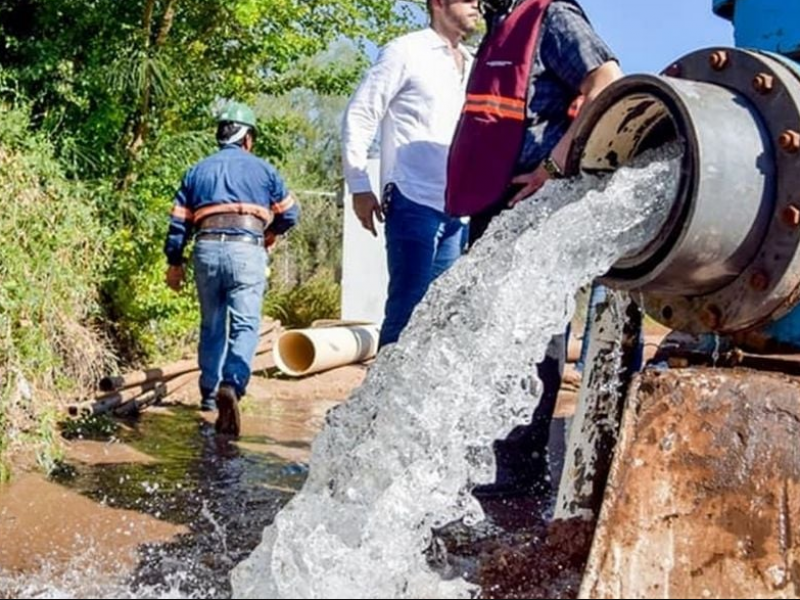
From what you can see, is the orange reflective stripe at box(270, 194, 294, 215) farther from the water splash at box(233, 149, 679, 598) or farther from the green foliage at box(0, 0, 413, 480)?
the water splash at box(233, 149, 679, 598)

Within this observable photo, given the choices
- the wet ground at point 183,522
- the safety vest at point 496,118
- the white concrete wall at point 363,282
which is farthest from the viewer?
the white concrete wall at point 363,282

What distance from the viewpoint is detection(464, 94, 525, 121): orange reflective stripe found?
3480 mm

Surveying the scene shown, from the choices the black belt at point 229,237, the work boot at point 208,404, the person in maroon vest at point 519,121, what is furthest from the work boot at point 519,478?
the work boot at point 208,404

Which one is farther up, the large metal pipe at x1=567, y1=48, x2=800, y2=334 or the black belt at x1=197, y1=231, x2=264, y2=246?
the large metal pipe at x1=567, y1=48, x2=800, y2=334

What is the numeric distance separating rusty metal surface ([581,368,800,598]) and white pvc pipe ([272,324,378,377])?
5.69m

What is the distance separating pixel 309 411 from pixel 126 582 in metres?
4.09

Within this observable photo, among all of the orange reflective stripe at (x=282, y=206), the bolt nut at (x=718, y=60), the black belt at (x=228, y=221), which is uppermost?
the bolt nut at (x=718, y=60)

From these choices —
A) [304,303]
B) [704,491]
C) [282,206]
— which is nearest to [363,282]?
[304,303]

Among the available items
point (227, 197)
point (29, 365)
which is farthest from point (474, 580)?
point (227, 197)

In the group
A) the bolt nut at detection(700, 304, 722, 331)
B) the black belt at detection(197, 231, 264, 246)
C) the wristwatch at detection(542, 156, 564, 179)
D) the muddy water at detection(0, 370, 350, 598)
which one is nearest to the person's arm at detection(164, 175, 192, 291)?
the black belt at detection(197, 231, 264, 246)

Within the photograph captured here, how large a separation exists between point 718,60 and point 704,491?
2.87 ft

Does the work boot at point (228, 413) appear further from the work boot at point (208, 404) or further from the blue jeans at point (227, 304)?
the work boot at point (208, 404)

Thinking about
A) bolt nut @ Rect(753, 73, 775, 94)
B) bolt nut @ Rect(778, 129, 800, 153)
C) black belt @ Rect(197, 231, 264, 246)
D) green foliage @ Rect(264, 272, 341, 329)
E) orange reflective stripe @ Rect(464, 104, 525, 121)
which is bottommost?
green foliage @ Rect(264, 272, 341, 329)

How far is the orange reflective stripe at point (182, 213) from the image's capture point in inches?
248
